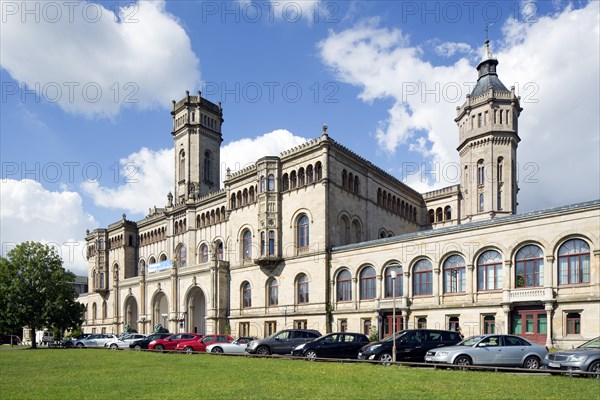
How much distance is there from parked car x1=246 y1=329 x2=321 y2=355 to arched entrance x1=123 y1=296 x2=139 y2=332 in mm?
46090

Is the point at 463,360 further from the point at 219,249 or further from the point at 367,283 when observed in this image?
the point at 219,249

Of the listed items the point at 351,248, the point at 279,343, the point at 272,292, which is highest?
the point at 351,248

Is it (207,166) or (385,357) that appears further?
(207,166)

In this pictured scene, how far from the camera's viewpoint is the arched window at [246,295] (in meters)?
51.4

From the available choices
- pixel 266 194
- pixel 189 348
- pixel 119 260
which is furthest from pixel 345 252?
pixel 119 260

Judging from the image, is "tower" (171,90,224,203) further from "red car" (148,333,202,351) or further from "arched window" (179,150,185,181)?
"red car" (148,333,202,351)

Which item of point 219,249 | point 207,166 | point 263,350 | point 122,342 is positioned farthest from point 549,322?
point 207,166

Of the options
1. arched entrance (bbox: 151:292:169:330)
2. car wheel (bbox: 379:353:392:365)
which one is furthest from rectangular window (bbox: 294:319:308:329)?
arched entrance (bbox: 151:292:169:330)

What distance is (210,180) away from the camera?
73312 mm

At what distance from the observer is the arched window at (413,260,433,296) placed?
3934 cm

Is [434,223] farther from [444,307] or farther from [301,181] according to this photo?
[444,307]

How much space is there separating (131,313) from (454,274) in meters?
49.3

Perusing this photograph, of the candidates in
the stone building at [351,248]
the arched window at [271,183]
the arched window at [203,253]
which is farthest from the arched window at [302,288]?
the arched window at [203,253]

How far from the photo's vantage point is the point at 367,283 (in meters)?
42.8
